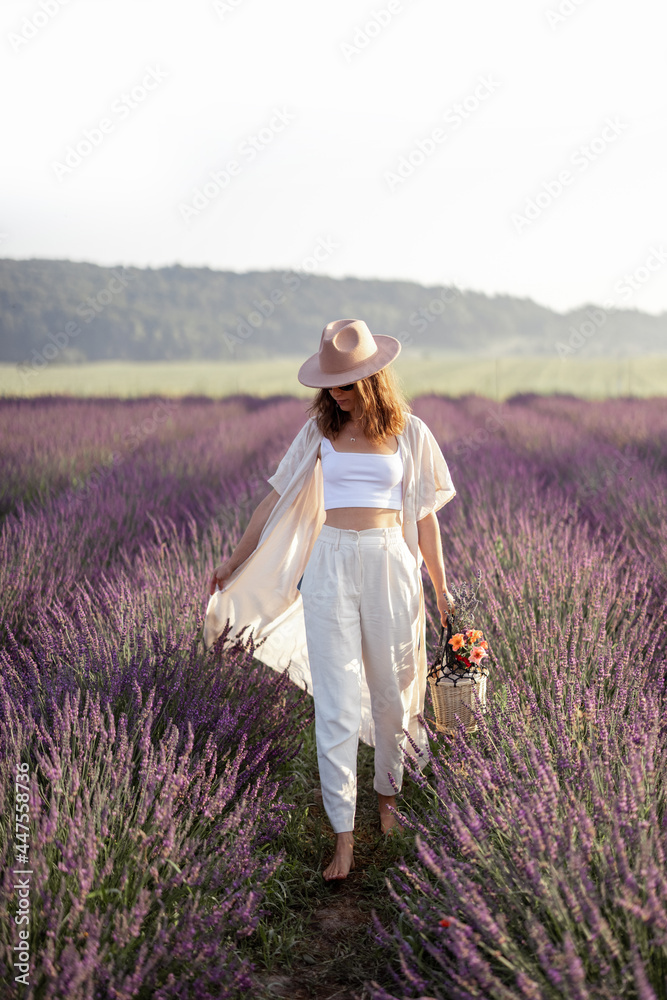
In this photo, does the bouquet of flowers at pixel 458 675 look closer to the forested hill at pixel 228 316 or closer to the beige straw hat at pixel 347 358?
the beige straw hat at pixel 347 358

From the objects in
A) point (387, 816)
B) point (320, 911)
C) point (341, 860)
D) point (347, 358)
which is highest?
point (347, 358)

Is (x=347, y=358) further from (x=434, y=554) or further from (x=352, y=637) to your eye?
(x=352, y=637)

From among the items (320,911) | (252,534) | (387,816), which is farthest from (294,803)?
(252,534)

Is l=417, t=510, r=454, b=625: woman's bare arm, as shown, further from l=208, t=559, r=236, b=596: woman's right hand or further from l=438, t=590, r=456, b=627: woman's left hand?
l=208, t=559, r=236, b=596: woman's right hand

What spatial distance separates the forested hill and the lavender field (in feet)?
10.4

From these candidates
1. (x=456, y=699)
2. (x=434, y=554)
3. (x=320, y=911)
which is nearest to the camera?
(x=320, y=911)

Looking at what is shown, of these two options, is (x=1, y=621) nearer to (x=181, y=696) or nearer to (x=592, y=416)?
(x=181, y=696)

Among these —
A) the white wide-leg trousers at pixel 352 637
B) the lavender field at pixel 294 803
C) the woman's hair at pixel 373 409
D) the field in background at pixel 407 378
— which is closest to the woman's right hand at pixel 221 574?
the lavender field at pixel 294 803

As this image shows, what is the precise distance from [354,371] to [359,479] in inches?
12.3

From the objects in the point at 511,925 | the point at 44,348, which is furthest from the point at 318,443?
the point at 44,348

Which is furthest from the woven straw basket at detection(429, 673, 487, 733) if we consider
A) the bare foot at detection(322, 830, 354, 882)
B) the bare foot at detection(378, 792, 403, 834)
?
the bare foot at detection(322, 830, 354, 882)

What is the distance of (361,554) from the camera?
214cm

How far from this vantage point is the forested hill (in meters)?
8.95

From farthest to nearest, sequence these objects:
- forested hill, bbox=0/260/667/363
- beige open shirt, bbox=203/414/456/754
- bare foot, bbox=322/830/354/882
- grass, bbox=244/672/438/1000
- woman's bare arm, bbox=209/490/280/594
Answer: forested hill, bbox=0/260/667/363
woman's bare arm, bbox=209/490/280/594
beige open shirt, bbox=203/414/456/754
bare foot, bbox=322/830/354/882
grass, bbox=244/672/438/1000
